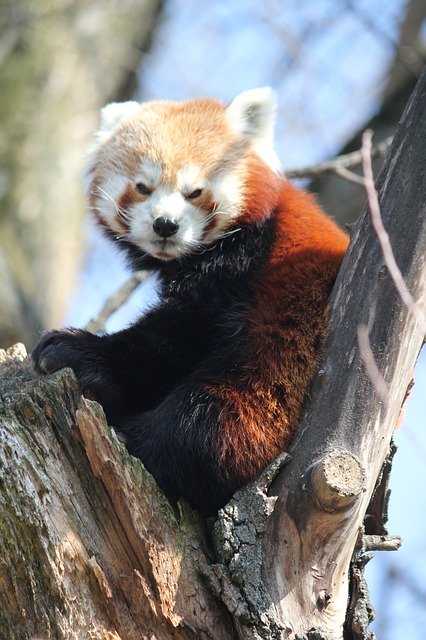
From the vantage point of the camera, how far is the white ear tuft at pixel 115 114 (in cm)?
454

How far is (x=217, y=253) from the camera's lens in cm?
388

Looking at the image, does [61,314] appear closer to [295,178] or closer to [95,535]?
[295,178]

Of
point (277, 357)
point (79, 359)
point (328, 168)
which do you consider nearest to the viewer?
point (277, 357)

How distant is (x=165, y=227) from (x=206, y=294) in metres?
0.38

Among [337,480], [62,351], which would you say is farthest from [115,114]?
[337,480]

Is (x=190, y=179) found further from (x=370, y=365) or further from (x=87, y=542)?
(x=87, y=542)

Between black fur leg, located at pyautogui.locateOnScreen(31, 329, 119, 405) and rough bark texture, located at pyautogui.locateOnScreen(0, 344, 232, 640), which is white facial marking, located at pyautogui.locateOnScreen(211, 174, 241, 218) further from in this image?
rough bark texture, located at pyautogui.locateOnScreen(0, 344, 232, 640)

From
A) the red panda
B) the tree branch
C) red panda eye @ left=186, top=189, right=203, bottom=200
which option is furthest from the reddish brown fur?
the tree branch

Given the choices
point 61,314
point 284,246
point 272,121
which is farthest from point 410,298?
point 61,314

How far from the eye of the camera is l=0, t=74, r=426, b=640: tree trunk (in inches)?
110

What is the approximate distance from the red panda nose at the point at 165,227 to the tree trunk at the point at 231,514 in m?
0.99

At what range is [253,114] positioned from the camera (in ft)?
14.6

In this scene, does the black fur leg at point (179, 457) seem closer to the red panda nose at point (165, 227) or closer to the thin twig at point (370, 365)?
the thin twig at point (370, 365)

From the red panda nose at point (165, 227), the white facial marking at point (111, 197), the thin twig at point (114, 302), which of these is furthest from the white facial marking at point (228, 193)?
the thin twig at point (114, 302)
